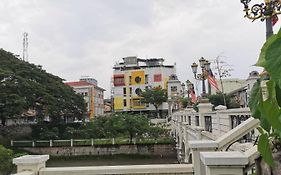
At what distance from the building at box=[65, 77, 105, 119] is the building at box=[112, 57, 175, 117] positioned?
4.18 meters

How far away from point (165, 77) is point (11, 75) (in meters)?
33.6

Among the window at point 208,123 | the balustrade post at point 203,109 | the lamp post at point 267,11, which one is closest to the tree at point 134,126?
the balustrade post at point 203,109

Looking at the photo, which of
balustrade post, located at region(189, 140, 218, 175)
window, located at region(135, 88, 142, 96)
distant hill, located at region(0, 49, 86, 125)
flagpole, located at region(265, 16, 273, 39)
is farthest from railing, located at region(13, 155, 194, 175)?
window, located at region(135, 88, 142, 96)

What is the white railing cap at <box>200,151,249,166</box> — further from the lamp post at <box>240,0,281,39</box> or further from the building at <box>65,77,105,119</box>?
the building at <box>65,77,105,119</box>

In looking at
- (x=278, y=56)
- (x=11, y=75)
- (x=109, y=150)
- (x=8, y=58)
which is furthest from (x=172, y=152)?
(x=278, y=56)

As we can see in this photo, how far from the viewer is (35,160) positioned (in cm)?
420

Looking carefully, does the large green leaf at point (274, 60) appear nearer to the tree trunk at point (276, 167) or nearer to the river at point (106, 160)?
the tree trunk at point (276, 167)

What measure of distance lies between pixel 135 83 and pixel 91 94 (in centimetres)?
843

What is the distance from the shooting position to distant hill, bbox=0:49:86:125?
30656 millimetres

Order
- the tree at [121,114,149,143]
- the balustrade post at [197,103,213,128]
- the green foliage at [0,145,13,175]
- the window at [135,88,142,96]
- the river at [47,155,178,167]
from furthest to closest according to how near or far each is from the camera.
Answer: the window at [135,88,142,96] → the tree at [121,114,149,143] → the river at [47,155,178,167] → the green foliage at [0,145,13,175] → the balustrade post at [197,103,213,128]

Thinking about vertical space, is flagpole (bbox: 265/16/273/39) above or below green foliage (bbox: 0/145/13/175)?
above

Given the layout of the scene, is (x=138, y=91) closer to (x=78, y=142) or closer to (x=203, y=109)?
(x=78, y=142)

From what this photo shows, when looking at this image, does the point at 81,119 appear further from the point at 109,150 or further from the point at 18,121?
the point at 109,150

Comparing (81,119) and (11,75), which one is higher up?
(11,75)
